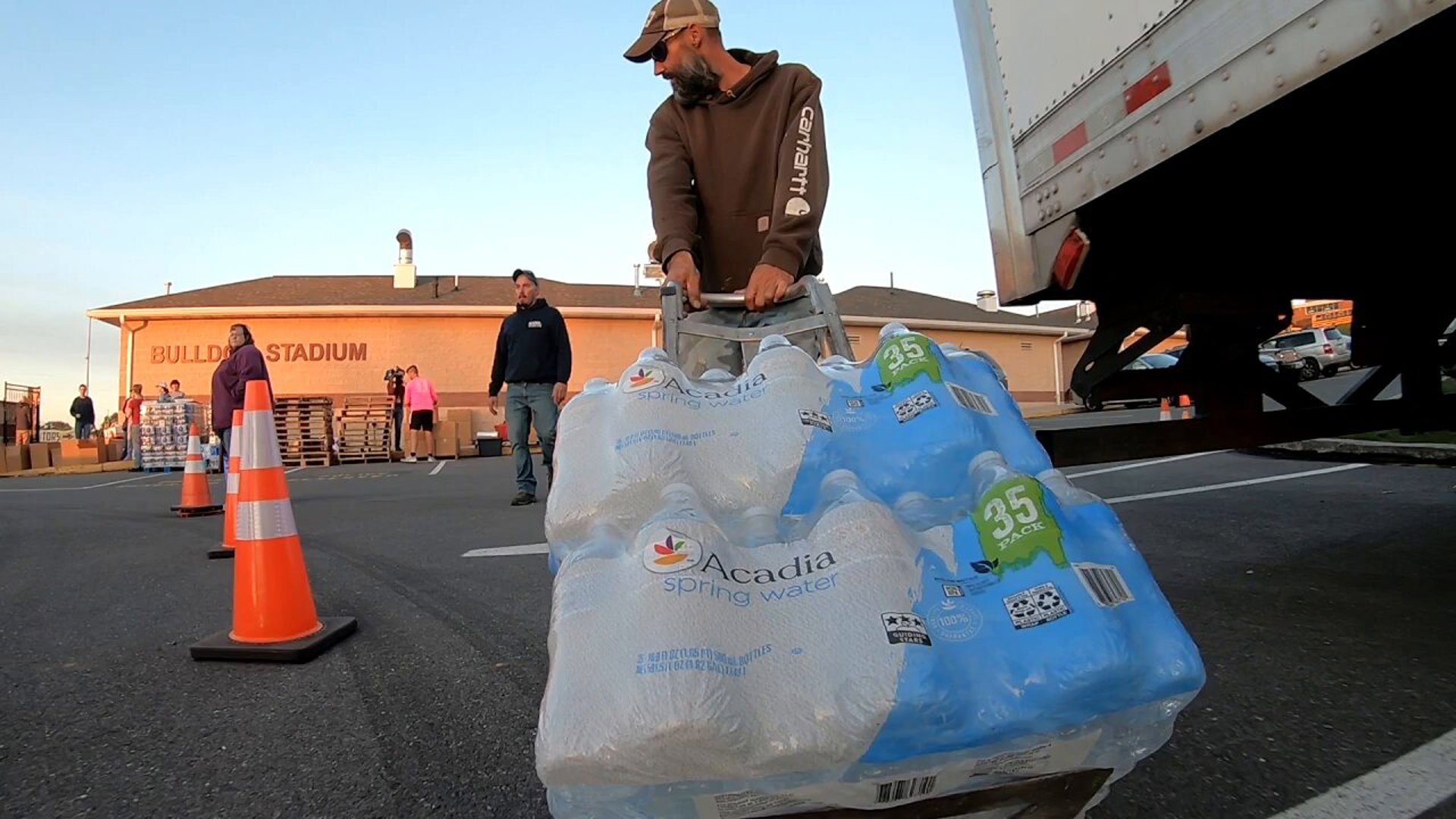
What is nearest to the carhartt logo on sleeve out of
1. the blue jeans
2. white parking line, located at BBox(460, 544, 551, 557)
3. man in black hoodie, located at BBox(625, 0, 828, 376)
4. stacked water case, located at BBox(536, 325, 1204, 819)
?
man in black hoodie, located at BBox(625, 0, 828, 376)

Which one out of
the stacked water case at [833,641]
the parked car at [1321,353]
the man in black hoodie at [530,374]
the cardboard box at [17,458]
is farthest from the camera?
the parked car at [1321,353]

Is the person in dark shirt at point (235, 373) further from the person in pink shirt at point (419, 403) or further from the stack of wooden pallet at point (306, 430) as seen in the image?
the stack of wooden pallet at point (306, 430)

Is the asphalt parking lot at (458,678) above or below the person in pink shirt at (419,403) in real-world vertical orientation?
below

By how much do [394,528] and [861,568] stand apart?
5131mm

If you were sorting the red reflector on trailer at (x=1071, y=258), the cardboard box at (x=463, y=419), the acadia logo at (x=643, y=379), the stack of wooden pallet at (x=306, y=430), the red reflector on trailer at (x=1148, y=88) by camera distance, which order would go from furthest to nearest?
the cardboard box at (x=463, y=419)
the stack of wooden pallet at (x=306, y=430)
the red reflector on trailer at (x=1071, y=258)
the red reflector on trailer at (x=1148, y=88)
the acadia logo at (x=643, y=379)

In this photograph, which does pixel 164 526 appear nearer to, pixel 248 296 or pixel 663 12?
pixel 663 12

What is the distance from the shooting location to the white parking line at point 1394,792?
5.00ft

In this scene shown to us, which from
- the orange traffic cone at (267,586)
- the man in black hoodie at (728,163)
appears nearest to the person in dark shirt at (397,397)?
the orange traffic cone at (267,586)

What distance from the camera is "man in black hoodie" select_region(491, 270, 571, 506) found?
23.5 feet

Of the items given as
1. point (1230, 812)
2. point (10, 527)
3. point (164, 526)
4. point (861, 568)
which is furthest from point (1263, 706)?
point (10, 527)

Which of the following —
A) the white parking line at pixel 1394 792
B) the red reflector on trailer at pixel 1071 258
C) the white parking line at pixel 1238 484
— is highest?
the red reflector on trailer at pixel 1071 258

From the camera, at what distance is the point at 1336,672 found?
2.27 m

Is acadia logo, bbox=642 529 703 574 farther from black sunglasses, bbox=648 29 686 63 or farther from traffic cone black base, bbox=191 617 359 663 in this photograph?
black sunglasses, bbox=648 29 686 63

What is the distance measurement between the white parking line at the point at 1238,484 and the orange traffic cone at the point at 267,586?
4950mm
